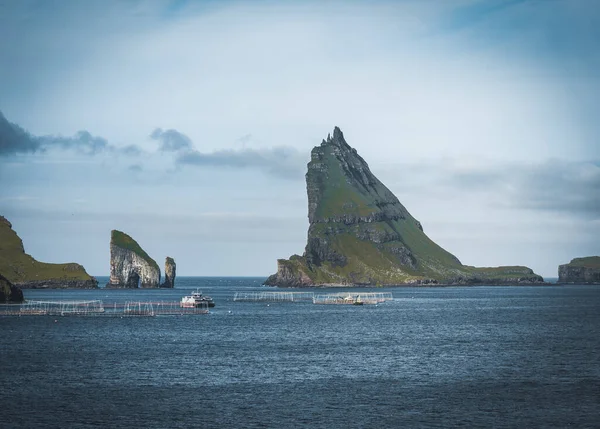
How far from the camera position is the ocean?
2621 inches

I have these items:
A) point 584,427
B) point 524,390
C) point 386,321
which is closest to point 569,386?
point 524,390

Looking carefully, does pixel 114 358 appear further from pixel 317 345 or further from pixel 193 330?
pixel 193 330

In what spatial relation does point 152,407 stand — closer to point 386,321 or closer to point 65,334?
point 65,334

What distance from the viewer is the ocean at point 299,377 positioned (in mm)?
66562

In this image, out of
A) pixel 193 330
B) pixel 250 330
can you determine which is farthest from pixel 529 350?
pixel 193 330

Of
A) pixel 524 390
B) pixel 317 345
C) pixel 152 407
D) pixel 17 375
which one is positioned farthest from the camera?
pixel 317 345

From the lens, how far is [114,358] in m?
105

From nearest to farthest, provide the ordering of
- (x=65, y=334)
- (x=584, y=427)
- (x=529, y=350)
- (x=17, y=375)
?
(x=584, y=427) < (x=17, y=375) < (x=529, y=350) < (x=65, y=334)

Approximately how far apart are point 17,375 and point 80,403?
70.6ft

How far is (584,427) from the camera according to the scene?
203ft

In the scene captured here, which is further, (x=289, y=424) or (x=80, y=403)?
(x=80, y=403)

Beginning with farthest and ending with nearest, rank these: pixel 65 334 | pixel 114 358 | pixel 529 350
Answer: pixel 65 334 → pixel 529 350 → pixel 114 358

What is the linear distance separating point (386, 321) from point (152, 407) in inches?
4391

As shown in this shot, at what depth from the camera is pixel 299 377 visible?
87.9 meters
